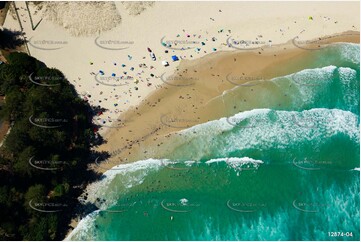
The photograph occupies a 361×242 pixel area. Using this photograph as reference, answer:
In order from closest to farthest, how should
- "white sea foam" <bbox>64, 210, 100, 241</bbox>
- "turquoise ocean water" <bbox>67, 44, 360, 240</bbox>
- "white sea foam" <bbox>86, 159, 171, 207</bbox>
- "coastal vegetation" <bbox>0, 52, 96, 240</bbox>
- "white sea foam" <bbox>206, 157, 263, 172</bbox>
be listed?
"coastal vegetation" <bbox>0, 52, 96, 240</bbox>, "white sea foam" <bbox>64, 210, 100, 241</bbox>, "turquoise ocean water" <bbox>67, 44, 360, 240</bbox>, "white sea foam" <bbox>86, 159, 171, 207</bbox>, "white sea foam" <bbox>206, 157, 263, 172</bbox>

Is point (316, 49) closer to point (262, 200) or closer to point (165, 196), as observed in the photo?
point (262, 200)

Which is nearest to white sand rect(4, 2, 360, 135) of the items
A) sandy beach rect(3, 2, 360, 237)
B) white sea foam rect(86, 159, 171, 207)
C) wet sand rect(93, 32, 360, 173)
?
sandy beach rect(3, 2, 360, 237)

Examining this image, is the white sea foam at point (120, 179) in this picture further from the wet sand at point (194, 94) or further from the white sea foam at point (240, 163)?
the white sea foam at point (240, 163)

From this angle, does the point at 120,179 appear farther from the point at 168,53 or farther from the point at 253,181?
the point at 168,53

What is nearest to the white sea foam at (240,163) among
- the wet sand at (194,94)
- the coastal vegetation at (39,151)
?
the wet sand at (194,94)

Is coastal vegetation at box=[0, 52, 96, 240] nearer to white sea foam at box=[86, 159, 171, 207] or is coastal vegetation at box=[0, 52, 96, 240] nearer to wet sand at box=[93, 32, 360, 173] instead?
white sea foam at box=[86, 159, 171, 207]

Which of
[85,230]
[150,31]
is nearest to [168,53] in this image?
[150,31]
